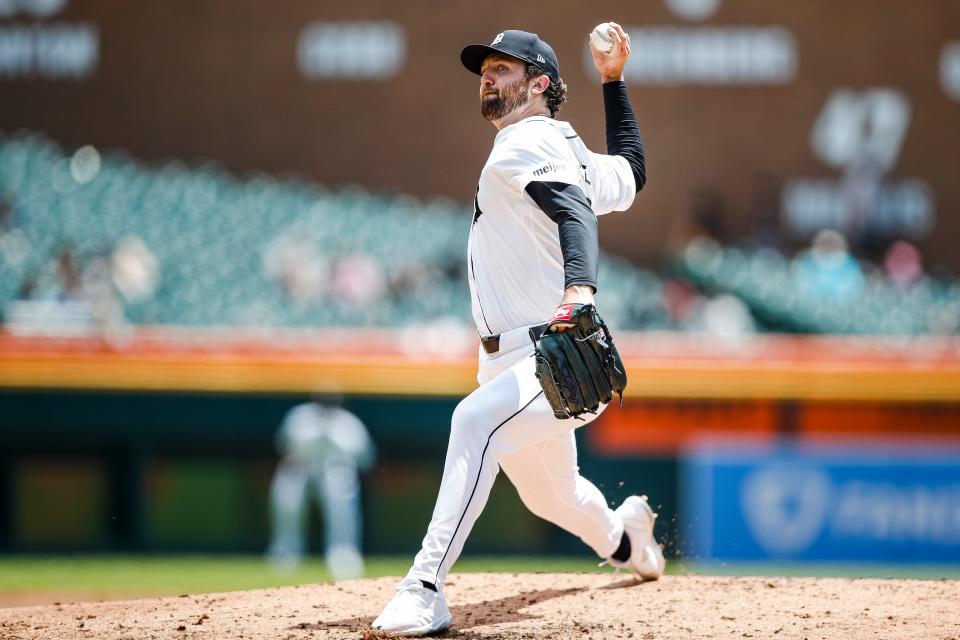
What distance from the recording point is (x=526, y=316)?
12.0ft

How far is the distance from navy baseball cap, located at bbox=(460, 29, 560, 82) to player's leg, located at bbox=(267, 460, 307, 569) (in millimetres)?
5165

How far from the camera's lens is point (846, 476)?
24.1 ft

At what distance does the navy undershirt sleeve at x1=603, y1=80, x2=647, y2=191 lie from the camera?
404cm

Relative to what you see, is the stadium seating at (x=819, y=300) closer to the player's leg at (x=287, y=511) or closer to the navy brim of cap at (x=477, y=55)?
the player's leg at (x=287, y=511)

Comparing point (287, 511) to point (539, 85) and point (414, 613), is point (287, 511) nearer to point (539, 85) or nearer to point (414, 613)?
point (414, 613)

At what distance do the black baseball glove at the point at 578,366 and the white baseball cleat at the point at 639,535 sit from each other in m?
0.92

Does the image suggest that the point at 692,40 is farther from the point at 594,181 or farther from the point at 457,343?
the point at 594,181

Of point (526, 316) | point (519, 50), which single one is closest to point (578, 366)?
point (526, 316)

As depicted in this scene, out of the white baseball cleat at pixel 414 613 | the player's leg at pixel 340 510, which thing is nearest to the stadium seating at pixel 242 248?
the player's leg at pixel 340 510

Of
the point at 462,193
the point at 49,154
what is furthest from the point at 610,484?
the point at 49,154

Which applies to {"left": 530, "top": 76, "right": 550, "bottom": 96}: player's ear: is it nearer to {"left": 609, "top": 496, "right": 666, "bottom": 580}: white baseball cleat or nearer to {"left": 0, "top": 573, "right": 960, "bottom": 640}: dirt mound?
{"left": 609, "top": 496, "right": 666, "bottom": 580}: white baseball cleat

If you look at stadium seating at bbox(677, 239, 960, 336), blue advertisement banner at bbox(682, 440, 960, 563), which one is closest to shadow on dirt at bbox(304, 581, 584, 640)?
blue advertisement banner at bbox(682, 440, 960, 563)

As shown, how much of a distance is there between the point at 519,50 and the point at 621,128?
0.57m

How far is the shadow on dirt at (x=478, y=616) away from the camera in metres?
3.61
